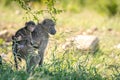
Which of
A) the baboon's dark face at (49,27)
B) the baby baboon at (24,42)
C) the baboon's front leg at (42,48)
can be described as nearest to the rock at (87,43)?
the baboon's dark face at (49,27)

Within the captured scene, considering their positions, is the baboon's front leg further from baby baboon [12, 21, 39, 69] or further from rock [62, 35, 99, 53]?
rock [62, 35, 99, 53]

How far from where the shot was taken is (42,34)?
965 cm

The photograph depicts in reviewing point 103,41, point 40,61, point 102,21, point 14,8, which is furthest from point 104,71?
point 14,8

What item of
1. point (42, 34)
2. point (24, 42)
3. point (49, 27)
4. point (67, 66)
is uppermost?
point (49, 27)

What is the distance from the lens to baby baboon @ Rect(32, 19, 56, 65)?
940cm

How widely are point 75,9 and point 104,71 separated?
10.0m

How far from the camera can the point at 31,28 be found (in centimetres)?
898

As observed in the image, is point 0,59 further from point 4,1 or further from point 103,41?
point 4,1

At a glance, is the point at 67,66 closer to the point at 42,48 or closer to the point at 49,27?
the point at 42,48

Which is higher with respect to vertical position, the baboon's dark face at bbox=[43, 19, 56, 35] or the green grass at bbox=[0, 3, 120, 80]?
the baboon's dark face at bbox=[43, 19, 56, 35]

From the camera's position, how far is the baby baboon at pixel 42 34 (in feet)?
30.8

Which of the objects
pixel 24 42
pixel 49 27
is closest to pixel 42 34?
pixel 49 27

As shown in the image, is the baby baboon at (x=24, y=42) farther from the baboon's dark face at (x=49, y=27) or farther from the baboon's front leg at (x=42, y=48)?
the baboon's dark face at (x=49, y=27)

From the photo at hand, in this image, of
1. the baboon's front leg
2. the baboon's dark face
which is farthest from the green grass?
the baboon's dark face
